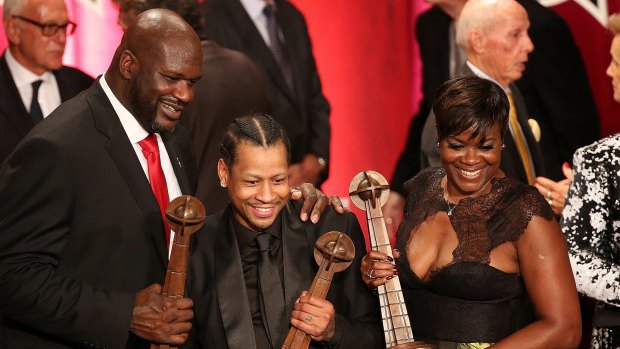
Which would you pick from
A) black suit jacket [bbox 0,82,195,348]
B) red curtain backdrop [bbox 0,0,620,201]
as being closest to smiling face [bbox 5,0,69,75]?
red curtain backdrop [bbox 0,0,620,201]

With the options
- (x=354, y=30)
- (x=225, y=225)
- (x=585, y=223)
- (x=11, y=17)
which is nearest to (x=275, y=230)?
(x=225, y=225)

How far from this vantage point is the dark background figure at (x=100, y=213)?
301 centimetres

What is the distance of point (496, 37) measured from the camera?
16.9ft

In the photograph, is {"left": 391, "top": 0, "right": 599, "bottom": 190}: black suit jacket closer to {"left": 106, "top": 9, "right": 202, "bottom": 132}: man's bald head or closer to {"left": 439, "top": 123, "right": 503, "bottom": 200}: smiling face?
{"left": 439, "top": 123, "right": 503, "bottom": 200}: smiling face

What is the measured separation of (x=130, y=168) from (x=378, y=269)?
0.86 m

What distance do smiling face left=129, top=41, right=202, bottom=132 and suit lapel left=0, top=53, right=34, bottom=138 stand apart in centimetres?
165

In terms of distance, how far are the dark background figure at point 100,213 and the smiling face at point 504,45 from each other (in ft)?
7.27

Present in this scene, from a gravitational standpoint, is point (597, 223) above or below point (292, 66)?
below

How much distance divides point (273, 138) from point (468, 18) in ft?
8.05

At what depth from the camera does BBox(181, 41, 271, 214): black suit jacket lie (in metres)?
4.86

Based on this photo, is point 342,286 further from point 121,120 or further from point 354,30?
point 354,30

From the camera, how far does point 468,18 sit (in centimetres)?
523

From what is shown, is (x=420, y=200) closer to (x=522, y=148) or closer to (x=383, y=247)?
(x=383, y=247)

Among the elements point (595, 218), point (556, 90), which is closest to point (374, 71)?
point (556, 90)
